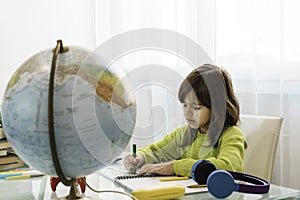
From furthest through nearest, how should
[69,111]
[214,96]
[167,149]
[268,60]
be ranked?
[268,60]
[167,149]
[214,96]
[69,111]

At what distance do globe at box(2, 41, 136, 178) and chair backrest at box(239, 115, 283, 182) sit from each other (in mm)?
803

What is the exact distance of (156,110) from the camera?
7.61ft

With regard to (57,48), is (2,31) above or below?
above

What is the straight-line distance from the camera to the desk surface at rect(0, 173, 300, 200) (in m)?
0.97

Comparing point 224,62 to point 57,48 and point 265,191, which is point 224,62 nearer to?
point 265,191

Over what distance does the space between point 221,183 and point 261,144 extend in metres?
0.62

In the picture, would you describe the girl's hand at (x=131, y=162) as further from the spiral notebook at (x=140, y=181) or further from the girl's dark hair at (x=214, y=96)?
the girl's dark hair at (x=214, y=96)

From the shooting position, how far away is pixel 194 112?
1427 millimetres

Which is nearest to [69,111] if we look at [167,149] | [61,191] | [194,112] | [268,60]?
[61,191]

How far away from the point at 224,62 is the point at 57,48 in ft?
4.10

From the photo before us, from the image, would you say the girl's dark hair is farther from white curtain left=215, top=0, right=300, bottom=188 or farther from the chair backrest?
white curtain left=215, top=0, right=300, bottom=188

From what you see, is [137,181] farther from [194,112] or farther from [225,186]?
[194,112]

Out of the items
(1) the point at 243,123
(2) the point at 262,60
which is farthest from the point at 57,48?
(2) the point at 262,60

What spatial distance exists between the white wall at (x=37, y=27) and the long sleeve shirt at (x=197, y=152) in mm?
1410
